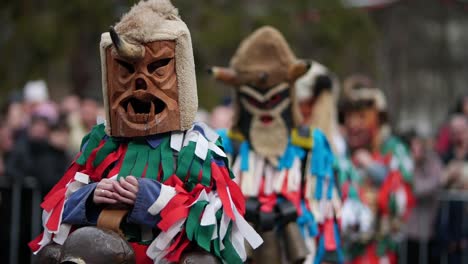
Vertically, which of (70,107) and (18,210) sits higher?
(70,107)

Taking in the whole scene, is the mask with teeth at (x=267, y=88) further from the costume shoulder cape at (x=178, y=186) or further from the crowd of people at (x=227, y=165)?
the costume shoulder cape at (x=178, y=186)

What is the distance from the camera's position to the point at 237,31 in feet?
54.1

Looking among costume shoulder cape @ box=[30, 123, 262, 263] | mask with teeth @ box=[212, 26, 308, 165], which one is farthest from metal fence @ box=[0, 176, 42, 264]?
costume shoulder cape @ box=[30, 123, 262, 263]

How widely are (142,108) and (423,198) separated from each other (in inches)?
289

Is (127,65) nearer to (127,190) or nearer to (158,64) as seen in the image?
(158,64)

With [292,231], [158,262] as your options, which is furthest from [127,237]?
[292,231]

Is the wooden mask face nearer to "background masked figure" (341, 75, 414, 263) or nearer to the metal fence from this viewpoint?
the metal fence

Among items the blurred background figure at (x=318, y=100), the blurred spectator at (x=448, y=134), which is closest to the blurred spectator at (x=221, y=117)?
the blurred background figure at (x=318, y=100)

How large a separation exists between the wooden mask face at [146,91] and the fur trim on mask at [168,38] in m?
0.03

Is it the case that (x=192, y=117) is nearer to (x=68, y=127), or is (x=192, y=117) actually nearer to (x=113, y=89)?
(x=113, y=89)

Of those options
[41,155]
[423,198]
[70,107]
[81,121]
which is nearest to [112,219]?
[41,155]

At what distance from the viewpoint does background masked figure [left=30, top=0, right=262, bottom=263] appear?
562 cm

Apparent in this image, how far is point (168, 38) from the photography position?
5.82 meters

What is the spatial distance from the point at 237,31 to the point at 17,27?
10.9ft
